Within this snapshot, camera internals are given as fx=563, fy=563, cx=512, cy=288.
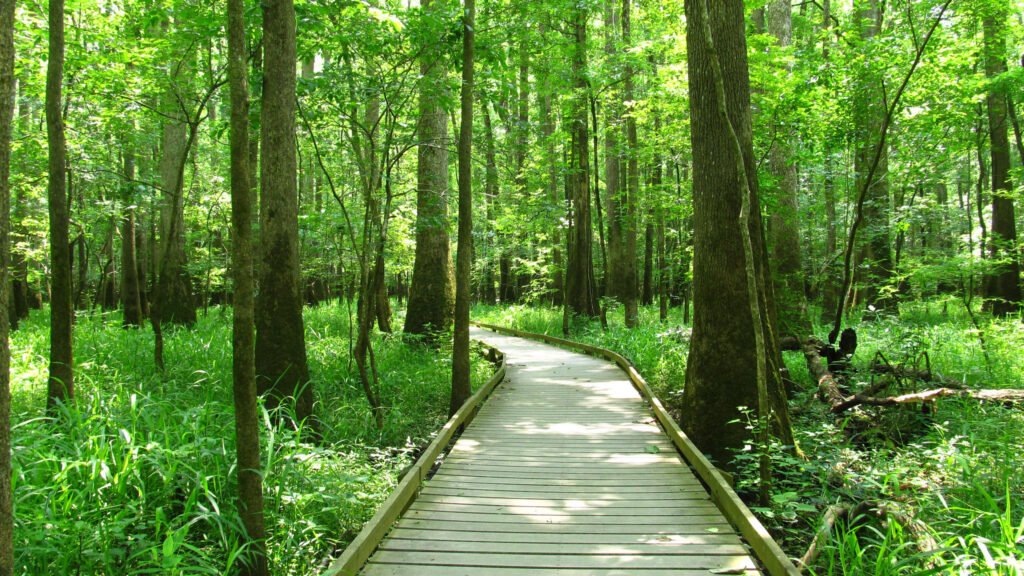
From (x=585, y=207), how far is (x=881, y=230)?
8026 mm

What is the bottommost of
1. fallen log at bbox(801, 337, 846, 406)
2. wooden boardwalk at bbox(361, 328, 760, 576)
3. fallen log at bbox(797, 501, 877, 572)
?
wooden boardwalk at bbox(361, 328, 760, 576)

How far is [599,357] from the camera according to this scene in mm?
13578

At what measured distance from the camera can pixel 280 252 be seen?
6297 millimetres

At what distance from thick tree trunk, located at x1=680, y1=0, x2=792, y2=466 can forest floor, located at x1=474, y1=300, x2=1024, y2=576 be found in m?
0.53

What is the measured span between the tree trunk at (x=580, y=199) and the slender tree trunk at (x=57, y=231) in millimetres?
10518

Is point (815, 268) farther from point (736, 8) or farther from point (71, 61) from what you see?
point (71, 61)

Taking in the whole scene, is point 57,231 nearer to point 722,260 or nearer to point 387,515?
point 387,515

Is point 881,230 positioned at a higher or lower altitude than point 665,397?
higher

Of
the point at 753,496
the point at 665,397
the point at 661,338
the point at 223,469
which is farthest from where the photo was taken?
the point at 661,338

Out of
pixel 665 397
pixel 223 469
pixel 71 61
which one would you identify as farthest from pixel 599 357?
pixel 71 61

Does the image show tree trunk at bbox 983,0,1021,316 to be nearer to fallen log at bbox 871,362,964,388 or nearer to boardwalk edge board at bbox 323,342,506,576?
fallen log at bbox 871,362,964,388

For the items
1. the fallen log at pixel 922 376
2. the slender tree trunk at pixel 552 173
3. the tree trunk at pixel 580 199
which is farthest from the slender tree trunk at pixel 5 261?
the tree trunk at pixel 580 199

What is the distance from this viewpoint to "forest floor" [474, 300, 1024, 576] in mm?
3518

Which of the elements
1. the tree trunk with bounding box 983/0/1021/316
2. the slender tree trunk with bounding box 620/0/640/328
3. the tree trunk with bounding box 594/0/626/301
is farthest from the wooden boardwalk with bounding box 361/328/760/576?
the tree trunk with bounding box 983/0/1021/316
